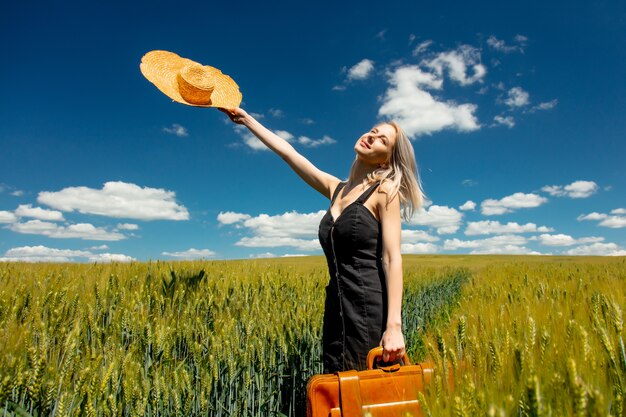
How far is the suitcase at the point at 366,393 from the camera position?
1.32 m

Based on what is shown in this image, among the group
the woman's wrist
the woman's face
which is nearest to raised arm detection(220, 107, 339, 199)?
the woman's face

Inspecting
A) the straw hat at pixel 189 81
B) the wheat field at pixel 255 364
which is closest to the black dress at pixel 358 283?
the wheat field at pixel 255 364

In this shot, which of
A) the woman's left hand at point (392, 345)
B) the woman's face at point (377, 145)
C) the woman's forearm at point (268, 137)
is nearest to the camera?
the woman's left hand at point (392, 345)

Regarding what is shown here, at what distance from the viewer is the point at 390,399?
1367mm

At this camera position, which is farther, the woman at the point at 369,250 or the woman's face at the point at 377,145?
the woman's face at the point at 377,145

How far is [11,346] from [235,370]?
103cm

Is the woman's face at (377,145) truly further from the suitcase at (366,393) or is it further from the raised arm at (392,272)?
the suitcase at (366,393)

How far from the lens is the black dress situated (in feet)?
6.41

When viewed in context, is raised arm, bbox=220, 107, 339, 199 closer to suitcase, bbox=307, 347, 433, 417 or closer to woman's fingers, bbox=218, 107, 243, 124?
woman's fingers, bbox=218, 107, 243, 124

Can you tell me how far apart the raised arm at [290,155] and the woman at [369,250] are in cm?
29

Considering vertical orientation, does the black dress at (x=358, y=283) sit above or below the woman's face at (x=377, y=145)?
below

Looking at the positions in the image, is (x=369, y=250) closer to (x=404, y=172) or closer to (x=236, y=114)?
(x=404, y=172)

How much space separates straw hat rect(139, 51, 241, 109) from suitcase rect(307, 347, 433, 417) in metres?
2.03

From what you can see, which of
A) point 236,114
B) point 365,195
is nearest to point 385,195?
point 365,195
